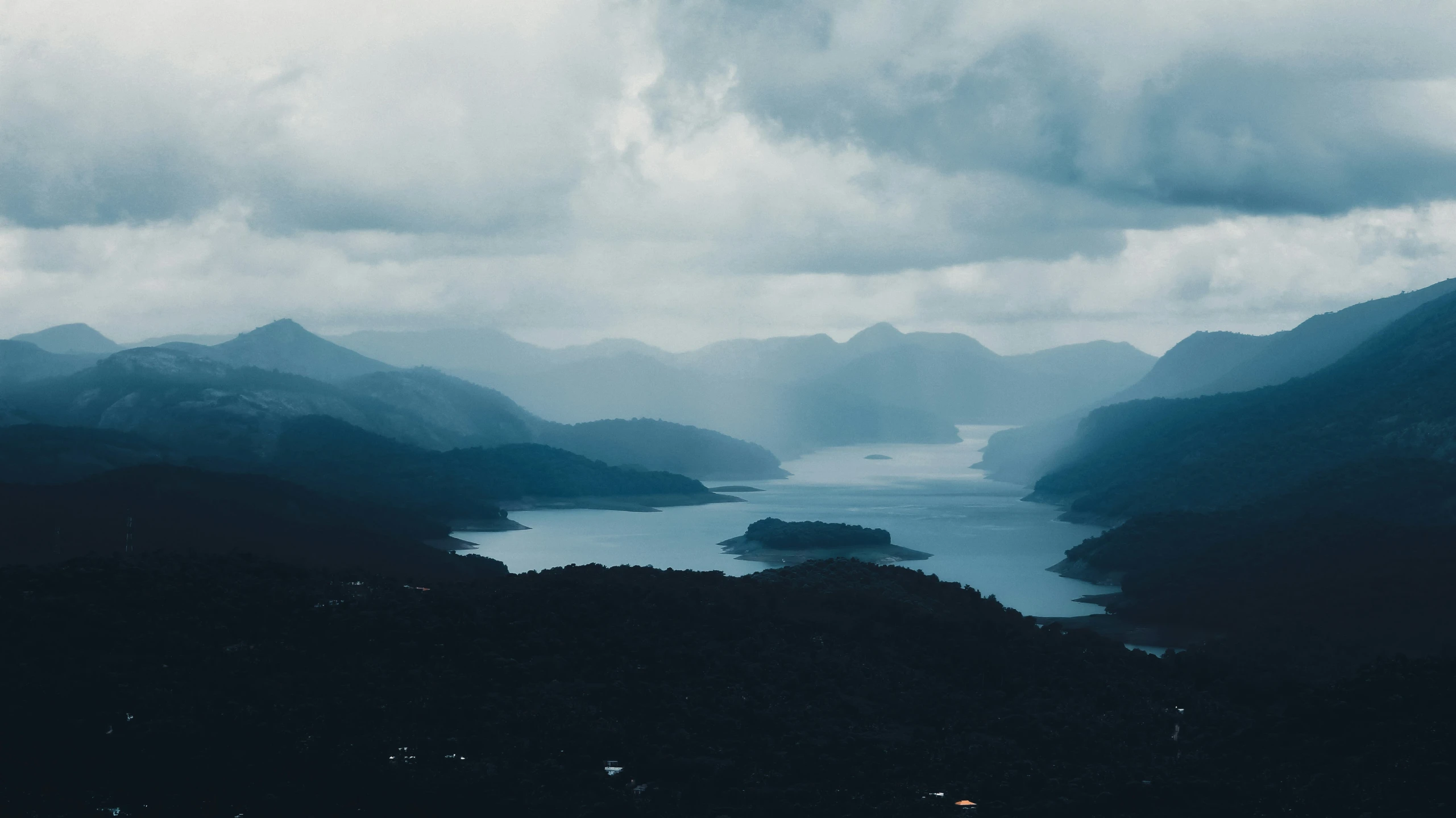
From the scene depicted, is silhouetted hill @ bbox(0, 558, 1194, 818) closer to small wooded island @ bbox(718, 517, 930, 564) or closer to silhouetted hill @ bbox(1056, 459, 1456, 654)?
silhouetted hill @ bbox(1056, 459, 1456, 654)

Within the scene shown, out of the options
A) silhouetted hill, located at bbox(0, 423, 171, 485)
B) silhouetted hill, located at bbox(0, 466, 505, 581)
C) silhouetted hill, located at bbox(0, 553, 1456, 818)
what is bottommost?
silhouetted hill, located at bbox(0, 553, 1456, 818)

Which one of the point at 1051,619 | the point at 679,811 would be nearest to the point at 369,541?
the point at 1051,619

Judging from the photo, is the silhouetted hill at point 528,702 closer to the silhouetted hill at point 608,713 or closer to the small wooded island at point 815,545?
the silhouetted hill at point 608,713

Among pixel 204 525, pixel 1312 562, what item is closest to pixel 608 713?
pixel 204 525

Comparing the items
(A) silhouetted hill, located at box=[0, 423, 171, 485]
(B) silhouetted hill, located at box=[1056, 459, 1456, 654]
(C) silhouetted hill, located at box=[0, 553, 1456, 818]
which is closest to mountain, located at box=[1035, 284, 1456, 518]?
(B) silhouetted hill, located at box=[1056, 459, 1456, 654]

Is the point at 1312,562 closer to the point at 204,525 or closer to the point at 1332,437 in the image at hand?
the point at 1332,437

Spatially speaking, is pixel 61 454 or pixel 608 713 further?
pixel 61 454
